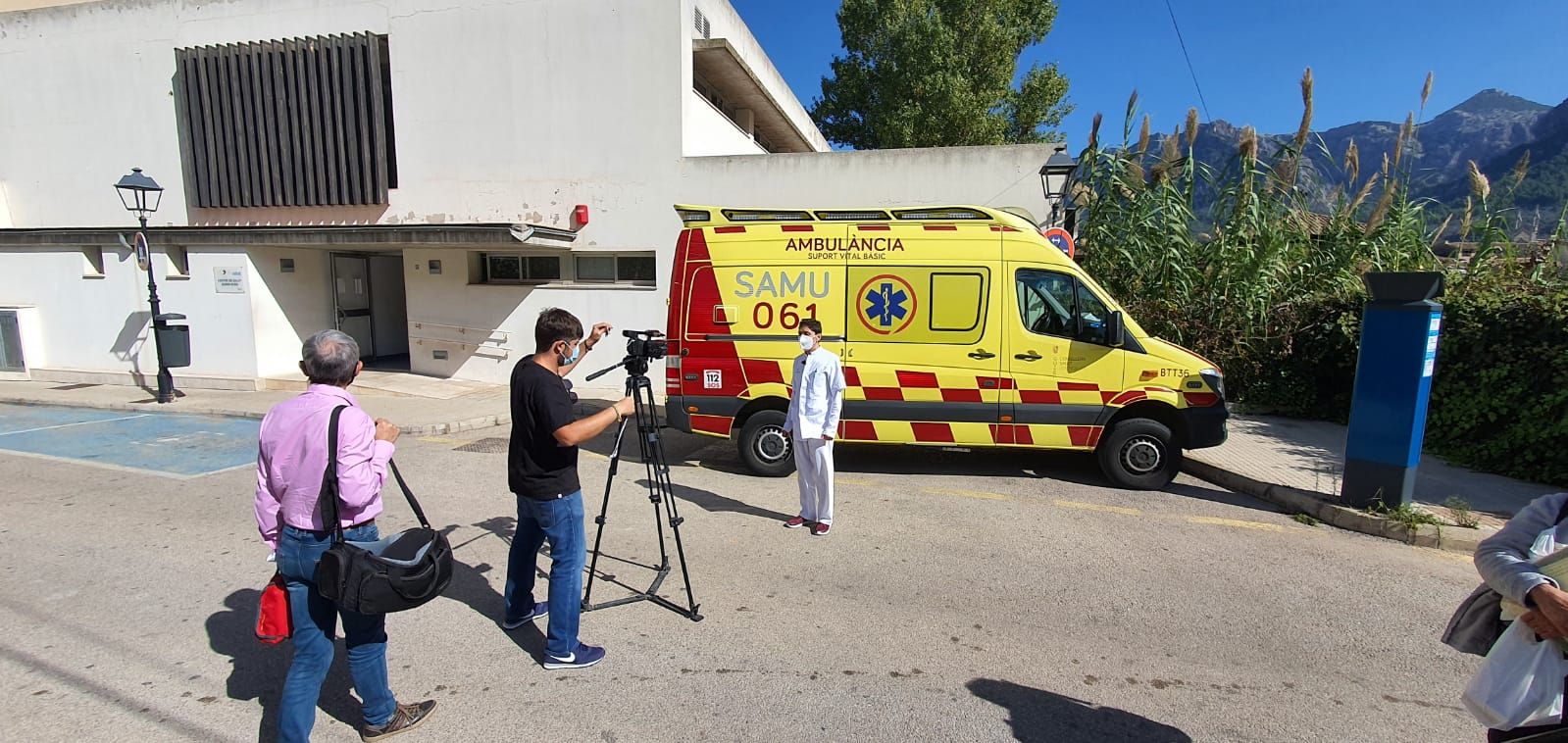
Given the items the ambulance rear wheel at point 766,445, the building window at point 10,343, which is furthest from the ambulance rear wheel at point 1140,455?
the building window at point 10,343

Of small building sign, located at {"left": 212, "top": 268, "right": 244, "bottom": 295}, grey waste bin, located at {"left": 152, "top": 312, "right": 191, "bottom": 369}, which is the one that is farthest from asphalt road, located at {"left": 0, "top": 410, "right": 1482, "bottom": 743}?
small building sign, located at {"left": 212, "top": 268, "right": 244, "bottom": 295}

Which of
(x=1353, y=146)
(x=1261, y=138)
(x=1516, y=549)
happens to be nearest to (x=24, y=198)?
(x=1516, y=549)

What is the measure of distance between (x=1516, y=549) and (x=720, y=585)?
3.59 meters

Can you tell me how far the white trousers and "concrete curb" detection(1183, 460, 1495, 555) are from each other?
424 centimetres

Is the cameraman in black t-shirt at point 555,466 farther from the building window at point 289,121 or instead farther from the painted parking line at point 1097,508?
the building window at point 289,121

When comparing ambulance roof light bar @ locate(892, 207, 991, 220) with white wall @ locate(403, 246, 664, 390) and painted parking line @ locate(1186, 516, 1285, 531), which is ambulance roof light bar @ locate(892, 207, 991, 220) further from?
white wall @ locate(403, 246, 664, 390)

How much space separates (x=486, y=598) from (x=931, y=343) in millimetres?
4481

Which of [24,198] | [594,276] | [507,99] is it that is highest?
[507,99]

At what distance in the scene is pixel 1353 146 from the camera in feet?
35.3

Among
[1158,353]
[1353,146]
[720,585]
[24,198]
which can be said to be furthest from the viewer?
[24,198]

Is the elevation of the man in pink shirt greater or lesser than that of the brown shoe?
greater

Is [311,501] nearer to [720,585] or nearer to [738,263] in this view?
[720,585]

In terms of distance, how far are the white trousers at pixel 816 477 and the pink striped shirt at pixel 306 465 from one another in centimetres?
330

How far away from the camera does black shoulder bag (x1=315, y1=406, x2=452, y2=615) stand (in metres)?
2.43
